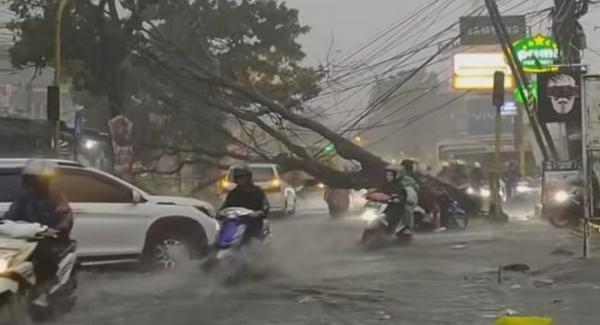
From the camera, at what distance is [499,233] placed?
20.2 metres

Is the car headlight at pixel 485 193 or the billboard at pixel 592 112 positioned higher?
the billboard at pixel 592 112

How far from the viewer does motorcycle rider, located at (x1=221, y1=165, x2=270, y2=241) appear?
12133 mm

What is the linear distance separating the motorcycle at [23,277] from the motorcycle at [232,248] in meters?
2.92

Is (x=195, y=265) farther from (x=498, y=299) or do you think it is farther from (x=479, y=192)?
(x=479, y=192)

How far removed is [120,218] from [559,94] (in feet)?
29.4

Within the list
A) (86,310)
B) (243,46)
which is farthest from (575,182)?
(243,46)

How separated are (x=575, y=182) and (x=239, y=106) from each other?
7772 mm

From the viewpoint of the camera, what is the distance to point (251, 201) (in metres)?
12.3

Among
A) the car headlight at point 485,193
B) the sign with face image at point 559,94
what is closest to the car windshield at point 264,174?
the car headlight at point 485,193

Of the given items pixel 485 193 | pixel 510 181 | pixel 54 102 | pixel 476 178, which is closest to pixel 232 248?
pixel 54 102

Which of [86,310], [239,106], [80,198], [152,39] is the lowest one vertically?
[86,310]

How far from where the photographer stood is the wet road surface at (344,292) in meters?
9.62

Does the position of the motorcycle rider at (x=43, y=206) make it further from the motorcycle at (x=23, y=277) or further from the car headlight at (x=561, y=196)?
the car headlight at (x=561, y=196)

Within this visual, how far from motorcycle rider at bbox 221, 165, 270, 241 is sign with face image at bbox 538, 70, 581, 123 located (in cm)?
762
